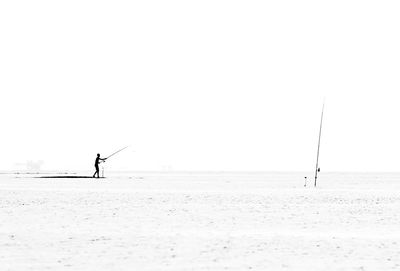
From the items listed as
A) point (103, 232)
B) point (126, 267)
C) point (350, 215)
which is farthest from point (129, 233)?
point (350, 215)

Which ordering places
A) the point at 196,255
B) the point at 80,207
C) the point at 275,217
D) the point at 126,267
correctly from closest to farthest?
the point at 126,267
the point at 196,255
the point at 275,217
the point at 80,207

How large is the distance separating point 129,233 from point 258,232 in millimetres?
3381

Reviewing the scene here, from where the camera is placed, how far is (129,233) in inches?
674

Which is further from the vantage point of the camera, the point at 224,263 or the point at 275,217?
the point at 275,217

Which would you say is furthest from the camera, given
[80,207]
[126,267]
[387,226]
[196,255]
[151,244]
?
[80,207]

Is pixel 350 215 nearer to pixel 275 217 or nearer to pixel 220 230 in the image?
pixel 275 217

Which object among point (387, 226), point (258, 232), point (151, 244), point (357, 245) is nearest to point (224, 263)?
point (151, 244)

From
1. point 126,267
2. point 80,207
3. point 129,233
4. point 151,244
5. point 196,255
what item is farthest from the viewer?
point 80,207

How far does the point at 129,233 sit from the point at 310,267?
245 inches

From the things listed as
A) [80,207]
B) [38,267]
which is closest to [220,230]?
[38,267]

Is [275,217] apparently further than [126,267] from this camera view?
Yes

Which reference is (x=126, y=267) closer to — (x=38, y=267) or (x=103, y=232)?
(x=38, y=267)

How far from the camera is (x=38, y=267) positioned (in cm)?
1209

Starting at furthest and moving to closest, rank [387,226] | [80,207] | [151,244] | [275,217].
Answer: [80,207] → [275,217] → [387,226] → [151,244]
